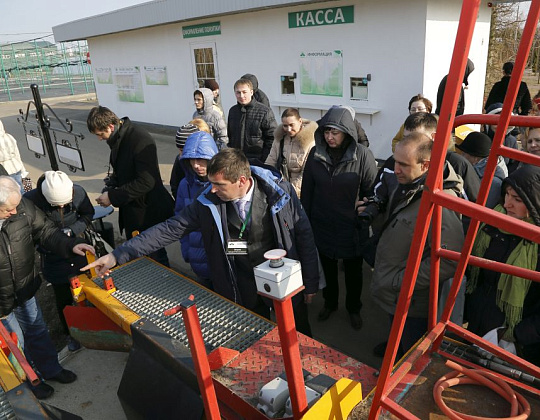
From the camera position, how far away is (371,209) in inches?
107

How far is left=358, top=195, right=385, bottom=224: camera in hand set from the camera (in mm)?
2658

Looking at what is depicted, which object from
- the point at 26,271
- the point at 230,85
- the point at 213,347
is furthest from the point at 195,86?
the point at 213,347

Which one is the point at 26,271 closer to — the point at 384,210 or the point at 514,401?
the point at 384,210

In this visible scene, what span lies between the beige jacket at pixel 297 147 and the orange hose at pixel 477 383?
2561 mm

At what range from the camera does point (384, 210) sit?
2797 mm

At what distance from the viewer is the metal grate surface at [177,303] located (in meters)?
1.95

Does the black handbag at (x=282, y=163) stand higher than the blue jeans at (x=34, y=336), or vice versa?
the black handbag at (x=282, y=163)

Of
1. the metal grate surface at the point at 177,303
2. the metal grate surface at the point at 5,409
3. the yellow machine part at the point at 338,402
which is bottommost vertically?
the metal grate surface at the point at 5,409

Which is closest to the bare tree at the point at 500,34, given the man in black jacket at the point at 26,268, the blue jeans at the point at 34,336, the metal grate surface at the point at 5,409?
the man in black jacket at the point at 26,268

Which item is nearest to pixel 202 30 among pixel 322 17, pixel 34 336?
pixel 322 17

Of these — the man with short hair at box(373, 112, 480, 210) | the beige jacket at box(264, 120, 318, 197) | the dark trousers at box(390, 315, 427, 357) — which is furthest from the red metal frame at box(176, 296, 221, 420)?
the beige jacket at box(264, 120, 318, 197)

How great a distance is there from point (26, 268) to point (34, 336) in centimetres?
57

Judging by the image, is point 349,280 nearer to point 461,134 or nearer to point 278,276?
point 461,134

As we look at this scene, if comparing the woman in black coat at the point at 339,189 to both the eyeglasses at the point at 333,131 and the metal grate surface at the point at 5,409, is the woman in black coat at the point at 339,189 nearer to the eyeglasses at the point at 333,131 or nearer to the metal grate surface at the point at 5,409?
the eyeglasses at the point at 333,131
